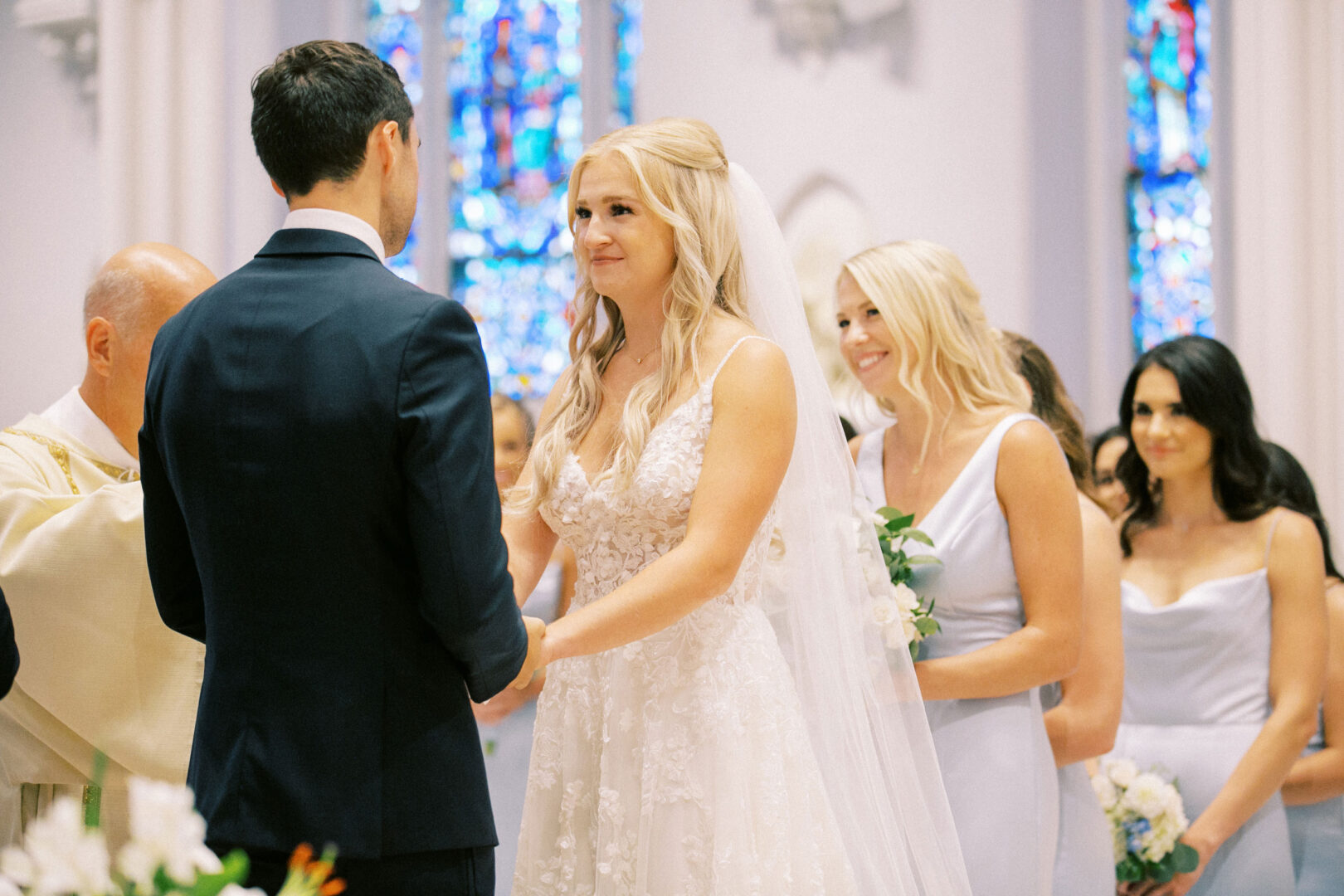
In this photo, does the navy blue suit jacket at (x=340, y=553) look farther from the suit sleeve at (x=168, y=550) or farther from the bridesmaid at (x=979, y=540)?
the bridesmaid at (x=979, y=540)

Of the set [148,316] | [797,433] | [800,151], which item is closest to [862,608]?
[797,433]

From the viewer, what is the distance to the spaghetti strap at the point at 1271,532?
3801mm

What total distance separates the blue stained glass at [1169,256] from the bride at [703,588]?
5.09 m

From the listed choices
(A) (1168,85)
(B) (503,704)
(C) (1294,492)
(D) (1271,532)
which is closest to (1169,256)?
(A) (1168,85)

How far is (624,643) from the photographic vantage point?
86.6 inches

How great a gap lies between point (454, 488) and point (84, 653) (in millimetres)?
1150

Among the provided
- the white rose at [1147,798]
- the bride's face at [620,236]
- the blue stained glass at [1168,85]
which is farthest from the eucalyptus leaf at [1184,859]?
the blue stained glass at [1168,85]

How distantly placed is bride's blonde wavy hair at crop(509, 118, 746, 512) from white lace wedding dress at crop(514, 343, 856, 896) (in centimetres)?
7

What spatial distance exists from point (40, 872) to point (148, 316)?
1704mm

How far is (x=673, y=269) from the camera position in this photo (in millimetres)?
2480

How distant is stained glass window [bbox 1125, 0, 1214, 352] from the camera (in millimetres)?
7102

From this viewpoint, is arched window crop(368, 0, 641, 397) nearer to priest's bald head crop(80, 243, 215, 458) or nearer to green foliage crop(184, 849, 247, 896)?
priest's bald head crop(80, 243, 215, 458)

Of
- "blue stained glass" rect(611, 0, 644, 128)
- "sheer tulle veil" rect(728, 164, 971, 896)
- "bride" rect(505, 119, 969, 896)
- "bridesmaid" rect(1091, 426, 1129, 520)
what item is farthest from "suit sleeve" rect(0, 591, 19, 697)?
"blue stained glass" rect(611, 0, 644, 128)

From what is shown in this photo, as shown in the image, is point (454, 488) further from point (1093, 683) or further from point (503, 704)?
point (1093, 683)
